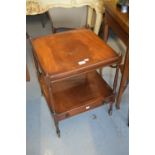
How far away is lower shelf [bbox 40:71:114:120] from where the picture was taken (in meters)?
1.31

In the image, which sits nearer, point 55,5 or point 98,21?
point 55,5

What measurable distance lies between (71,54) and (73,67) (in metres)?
0.12

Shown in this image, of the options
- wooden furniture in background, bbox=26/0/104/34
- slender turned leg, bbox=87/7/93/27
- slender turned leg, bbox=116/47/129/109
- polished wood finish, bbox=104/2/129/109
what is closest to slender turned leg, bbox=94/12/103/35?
wooden furniture in background, bbox=26/0/104/34

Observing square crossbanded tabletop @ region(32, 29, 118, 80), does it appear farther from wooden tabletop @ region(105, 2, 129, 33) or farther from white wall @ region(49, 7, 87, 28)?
white wall @ region(49, 7, 87, 28)

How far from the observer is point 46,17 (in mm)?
2748

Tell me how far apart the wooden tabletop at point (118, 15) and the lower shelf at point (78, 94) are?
0.44 m

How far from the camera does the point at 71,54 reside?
119 centimetres

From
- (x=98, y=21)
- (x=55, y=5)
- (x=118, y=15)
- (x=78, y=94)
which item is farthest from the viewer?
(x=98, y=21)

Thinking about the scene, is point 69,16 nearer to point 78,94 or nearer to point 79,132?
point 78,94

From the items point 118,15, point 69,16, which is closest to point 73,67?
point 118,15
